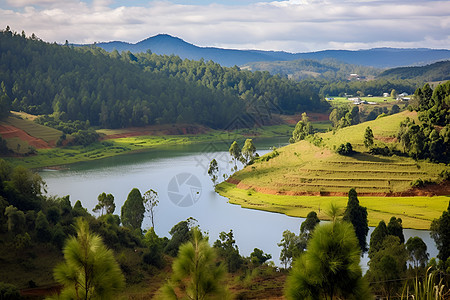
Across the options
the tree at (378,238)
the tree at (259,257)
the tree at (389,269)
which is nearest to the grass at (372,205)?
the tree at (259,257)

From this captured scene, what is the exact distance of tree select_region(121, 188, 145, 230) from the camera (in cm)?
3089

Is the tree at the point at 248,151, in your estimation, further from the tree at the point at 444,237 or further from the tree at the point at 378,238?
the tree at the point at 444,237

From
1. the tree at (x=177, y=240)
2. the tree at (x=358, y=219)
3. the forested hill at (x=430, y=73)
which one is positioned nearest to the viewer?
the tree at (x=177, y=240)

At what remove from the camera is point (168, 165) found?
5966cm

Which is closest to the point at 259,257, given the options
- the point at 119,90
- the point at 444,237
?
the point at 444,237

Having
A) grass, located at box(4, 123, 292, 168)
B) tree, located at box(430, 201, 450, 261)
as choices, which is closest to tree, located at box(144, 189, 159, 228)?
tree, located at box(430, 201, 450, 261)

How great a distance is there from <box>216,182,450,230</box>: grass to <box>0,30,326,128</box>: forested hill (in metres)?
57.0

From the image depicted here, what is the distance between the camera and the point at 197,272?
7.91m

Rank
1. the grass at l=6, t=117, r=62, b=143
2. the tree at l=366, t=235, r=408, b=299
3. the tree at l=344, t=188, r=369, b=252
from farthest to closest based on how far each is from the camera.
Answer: the grass at l=6, t=117, r=62, b=143
the tree at l=344, t=188, r=369, b=252
the tree at l=366, t=235, r=408, b=299

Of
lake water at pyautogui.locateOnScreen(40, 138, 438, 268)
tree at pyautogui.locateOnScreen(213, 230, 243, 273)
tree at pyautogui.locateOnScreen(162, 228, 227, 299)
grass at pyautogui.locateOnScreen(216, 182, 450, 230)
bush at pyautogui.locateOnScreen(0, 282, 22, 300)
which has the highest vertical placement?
tree at pyautogui.locateOnScreen(162, 228, 227, 299)

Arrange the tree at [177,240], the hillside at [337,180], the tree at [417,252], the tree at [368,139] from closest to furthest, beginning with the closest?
the tree at [417,252] → the tree at [177,240] → the hillside at [337,180] → the tree at [368,139]

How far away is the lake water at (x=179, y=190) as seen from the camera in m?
33.4

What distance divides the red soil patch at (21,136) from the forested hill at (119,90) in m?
19.0

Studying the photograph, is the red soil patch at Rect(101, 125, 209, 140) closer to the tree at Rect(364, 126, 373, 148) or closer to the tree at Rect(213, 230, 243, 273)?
the tree at Rect(364, 126, 373, 148)
